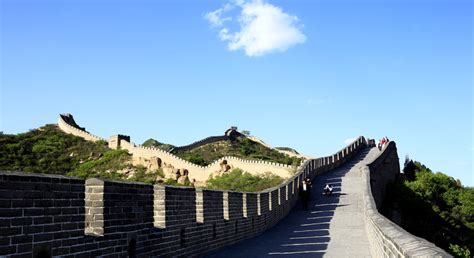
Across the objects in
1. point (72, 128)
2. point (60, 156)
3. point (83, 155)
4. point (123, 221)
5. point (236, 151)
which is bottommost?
point (123, 221)

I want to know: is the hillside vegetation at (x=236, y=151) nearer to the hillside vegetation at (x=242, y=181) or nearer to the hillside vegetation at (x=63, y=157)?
the hillside vegetation at (x=63, y=157)

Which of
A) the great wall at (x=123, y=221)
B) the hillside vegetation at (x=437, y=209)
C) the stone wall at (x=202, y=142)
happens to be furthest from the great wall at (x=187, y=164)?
the great wall at (x=123, y=221)

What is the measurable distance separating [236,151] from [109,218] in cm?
5843

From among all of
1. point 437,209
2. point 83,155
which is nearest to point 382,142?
point 437,209

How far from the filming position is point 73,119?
249 ft

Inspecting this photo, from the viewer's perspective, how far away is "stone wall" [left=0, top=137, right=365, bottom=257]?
17.7ft

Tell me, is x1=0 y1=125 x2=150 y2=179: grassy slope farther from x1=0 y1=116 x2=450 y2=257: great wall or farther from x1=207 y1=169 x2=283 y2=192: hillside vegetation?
x1=0 y1=116 x2=450 y2=257: great wall

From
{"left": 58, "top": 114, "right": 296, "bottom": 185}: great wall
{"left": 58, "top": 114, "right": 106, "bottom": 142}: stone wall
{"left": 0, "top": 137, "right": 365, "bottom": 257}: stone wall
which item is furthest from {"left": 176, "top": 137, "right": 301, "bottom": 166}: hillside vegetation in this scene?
{"left": 0, "top": 137, "right": 365, "bottom": 257}: stone wall

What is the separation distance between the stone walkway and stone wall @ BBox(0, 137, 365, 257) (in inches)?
38.8

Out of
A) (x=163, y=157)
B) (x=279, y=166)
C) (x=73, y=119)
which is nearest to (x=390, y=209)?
(x=279, y=166)

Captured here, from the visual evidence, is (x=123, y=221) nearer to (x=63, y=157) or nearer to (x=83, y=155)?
(x=63, y=157)

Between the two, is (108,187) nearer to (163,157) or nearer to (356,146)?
(356,146)

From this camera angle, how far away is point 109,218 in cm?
730

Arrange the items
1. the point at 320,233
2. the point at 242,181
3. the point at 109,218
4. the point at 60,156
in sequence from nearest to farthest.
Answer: the point at 109,218, the point at 320,233, the point at 242,181, the point at 60,156
